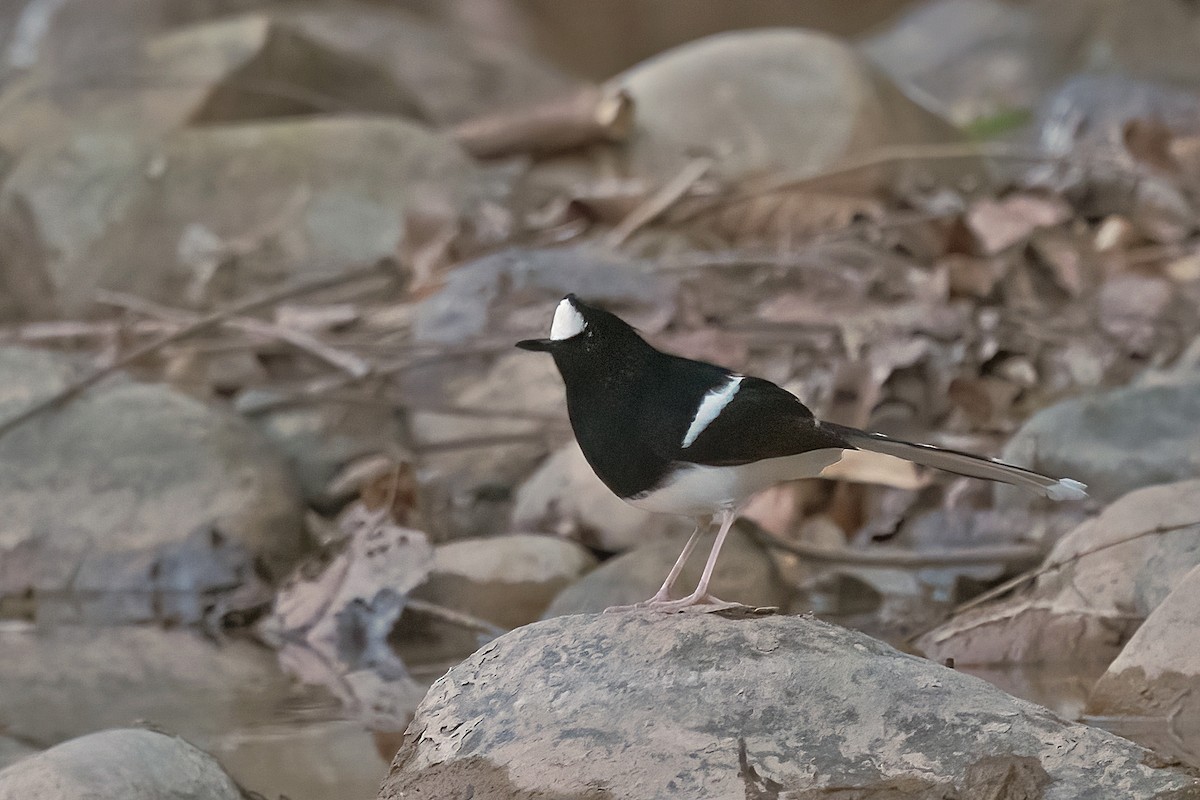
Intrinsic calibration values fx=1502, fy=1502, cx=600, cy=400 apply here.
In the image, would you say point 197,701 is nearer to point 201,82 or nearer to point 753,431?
point 753,431

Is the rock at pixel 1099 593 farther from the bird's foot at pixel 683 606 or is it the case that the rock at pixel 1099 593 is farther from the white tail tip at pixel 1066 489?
the bird's foot at pixel 683 606

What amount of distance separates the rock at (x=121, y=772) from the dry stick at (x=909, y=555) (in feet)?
7.27

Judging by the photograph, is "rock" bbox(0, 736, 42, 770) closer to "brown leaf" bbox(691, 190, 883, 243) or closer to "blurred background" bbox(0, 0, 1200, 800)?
"blurred background" bbox(0, 0, 1200, 800)

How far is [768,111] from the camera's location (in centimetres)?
927

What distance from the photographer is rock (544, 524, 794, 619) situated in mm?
4184

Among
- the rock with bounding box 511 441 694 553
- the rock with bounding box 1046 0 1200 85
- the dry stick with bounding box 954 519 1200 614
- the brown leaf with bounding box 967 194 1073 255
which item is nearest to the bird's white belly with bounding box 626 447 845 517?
the dry stick with bounding box 954 519 1200 614

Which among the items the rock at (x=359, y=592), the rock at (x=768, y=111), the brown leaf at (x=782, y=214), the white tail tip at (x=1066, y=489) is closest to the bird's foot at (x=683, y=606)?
the white tail tip at (x=1066, y=489)

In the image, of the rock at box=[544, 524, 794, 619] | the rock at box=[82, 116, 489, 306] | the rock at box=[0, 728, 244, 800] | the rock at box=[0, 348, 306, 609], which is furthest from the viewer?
the rock at box=[82, 116, 489, 306]

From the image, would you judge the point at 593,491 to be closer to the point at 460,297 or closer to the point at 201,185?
the point at 460,297

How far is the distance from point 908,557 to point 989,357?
5.10 ft

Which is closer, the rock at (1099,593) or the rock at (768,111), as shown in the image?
the rock at (1099,593)

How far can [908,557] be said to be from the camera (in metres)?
4.62

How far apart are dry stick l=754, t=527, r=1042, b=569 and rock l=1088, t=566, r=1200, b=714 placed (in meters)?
1.34

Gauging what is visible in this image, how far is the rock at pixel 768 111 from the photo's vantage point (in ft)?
29.5
